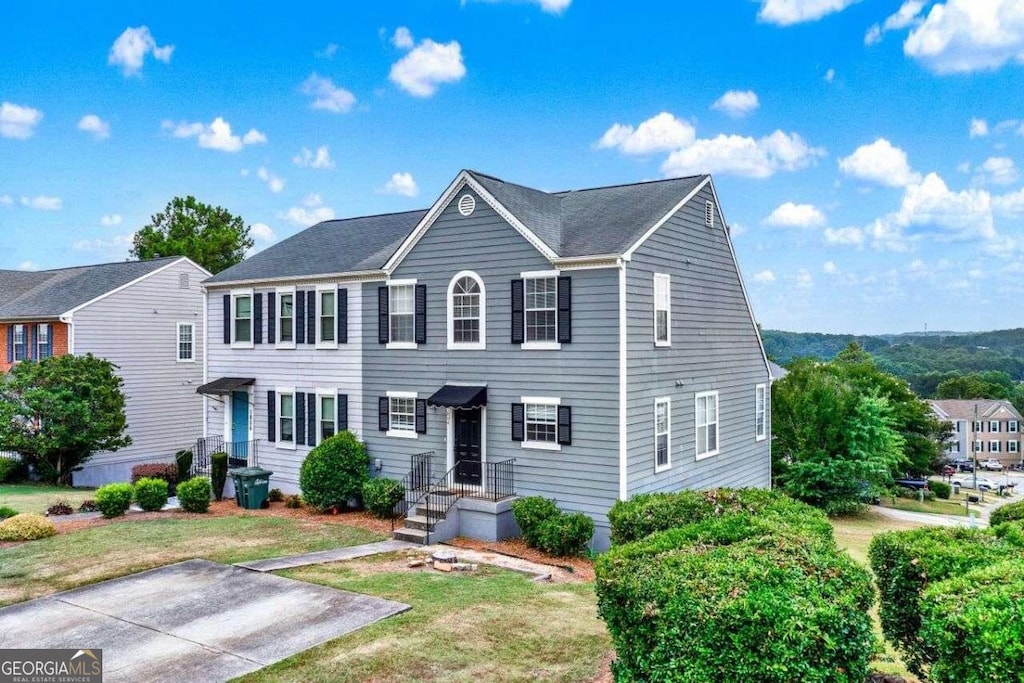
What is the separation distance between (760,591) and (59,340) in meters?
27.8

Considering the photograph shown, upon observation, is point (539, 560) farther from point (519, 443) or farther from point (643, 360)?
point (643, 360)

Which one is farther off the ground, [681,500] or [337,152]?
[337,152]

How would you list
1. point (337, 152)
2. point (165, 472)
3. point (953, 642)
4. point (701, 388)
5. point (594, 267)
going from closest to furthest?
point (953, 642) → point (594, 267) → point (701, 388) → point (165, 472) → point (337, 152)

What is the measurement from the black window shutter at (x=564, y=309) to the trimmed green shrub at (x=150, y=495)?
11.3 m

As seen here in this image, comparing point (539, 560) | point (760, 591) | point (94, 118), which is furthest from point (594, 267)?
point (94, 118)

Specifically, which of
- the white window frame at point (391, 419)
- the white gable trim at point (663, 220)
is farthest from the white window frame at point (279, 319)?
the white gable trim at point (663, 220)

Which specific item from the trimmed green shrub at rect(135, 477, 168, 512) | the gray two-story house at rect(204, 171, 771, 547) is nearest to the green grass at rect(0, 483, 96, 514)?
the trimmed green shrub at rect(135, 477, 168, 512)

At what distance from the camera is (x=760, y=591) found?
231 inches

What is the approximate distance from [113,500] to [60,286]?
1702 centimetres

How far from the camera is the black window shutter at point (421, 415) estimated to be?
59.5 feet

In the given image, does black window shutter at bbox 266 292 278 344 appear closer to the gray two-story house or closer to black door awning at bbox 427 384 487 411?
the gray two-story house

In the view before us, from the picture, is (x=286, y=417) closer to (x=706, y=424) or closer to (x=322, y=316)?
(x=322, y=316)

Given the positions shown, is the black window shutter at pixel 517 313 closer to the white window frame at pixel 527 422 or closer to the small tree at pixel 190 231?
the white window frame at pixel 527 422

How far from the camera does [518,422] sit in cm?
1661
